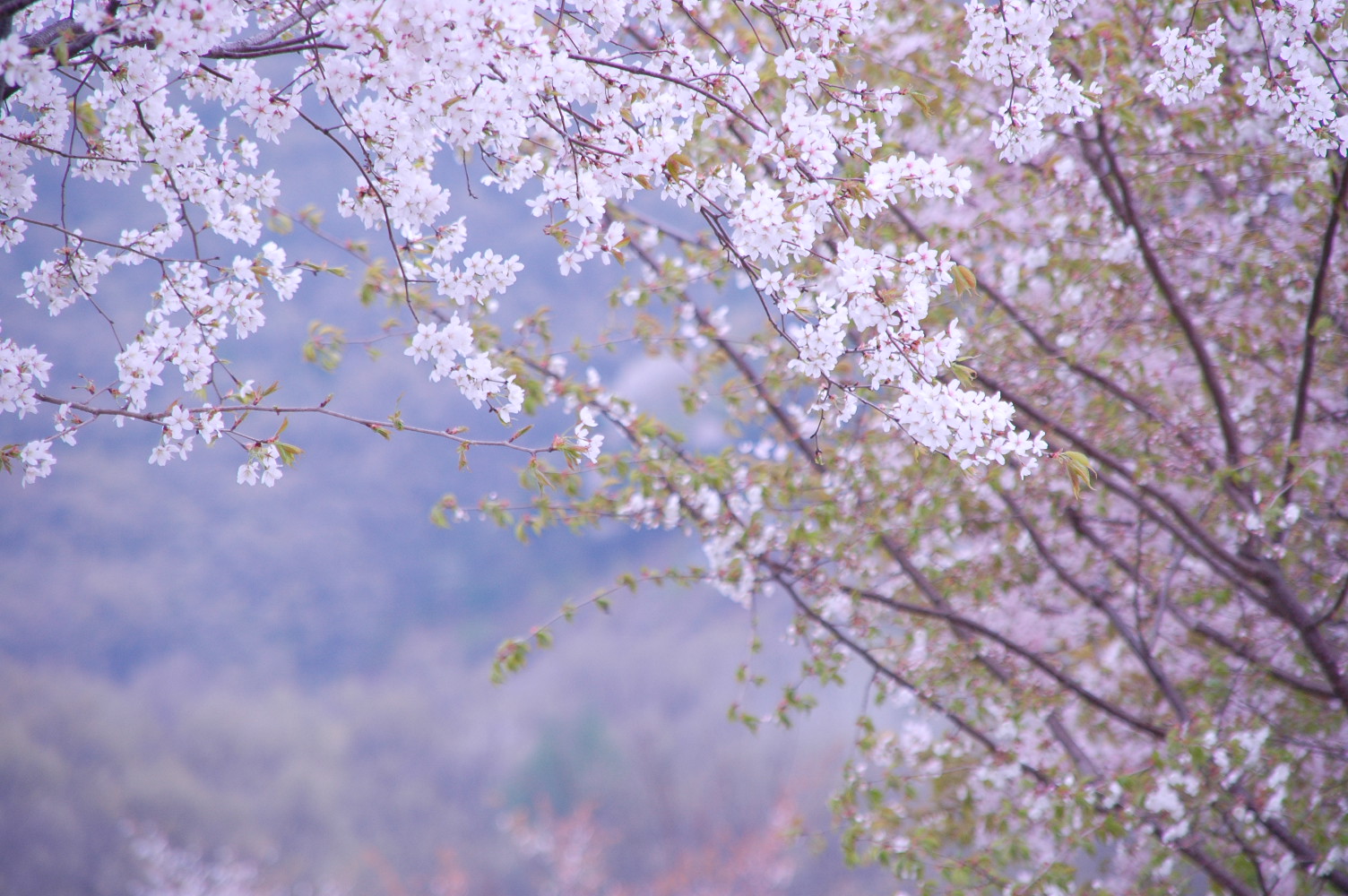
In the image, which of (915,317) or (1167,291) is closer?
(915,317)

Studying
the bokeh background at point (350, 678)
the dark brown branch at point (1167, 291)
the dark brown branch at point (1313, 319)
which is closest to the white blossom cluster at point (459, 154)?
the dark brown branch at point (1167, 291)

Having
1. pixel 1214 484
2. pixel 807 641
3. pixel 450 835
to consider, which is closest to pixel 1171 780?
pixel 1214 484

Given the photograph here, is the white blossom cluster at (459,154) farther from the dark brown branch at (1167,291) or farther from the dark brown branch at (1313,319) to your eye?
the dark brown branch at (1313,319)

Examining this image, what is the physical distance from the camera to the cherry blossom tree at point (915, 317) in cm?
146

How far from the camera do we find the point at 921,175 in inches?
56.9

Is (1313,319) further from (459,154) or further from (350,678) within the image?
(350,678)

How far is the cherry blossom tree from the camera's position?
1.46 meters

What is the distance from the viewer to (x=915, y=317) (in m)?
1.42

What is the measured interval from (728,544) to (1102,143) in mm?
1615

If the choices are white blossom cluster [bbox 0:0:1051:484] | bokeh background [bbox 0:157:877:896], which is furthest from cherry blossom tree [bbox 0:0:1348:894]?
bokeh background [bbox 0:157:877:896]

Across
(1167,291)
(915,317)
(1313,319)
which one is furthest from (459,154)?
(1313,319)

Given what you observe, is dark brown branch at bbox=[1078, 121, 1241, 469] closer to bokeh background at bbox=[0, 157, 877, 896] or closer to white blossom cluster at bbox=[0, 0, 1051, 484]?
white blossom cluster at bbox=[0, 0, 1051, 484]

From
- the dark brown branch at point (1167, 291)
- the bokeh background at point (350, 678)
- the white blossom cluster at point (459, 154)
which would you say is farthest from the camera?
the bokeh background at point (350, 678)

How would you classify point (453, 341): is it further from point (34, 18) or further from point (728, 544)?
point (728, 544)
